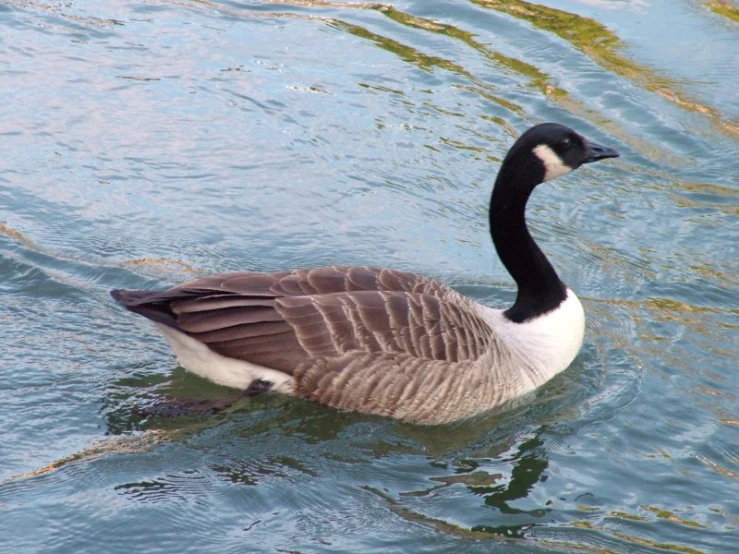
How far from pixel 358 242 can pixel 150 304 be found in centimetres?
282

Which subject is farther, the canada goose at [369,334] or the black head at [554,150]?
the black head at [554,150]

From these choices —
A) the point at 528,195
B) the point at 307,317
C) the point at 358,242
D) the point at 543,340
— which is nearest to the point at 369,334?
the point at 307,317

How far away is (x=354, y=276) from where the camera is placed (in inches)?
285

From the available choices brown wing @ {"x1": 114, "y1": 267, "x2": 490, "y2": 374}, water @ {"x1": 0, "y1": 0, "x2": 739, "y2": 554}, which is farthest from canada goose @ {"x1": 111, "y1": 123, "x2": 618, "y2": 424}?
water @ {"x1": 0, "y1": 0, "x2": 739, "y2": 554}

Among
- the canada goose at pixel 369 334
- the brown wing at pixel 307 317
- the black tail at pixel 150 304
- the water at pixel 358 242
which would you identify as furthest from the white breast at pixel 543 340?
the black tail at pixel 150 304

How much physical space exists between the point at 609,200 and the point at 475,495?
456 cm

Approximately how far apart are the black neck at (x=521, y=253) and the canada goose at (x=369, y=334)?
0.04 feet

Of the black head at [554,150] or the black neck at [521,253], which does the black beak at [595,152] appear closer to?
the black head at [554,150]

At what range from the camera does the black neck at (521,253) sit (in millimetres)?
7445

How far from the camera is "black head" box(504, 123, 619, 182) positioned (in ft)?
24.1

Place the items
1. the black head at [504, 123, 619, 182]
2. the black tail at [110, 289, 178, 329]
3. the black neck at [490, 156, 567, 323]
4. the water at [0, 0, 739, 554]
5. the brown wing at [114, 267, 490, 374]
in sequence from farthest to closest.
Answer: the black neck at [490, 156, 567, 323]
the black head at [504, 123, 619, 182]
the brown wing at [114, 267, 490, 374]
the black tail at [110, 289, 178, 329]
the water at [0, 0, 739, 554]

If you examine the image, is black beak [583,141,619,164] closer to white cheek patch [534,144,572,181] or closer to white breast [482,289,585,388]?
white cheek patch [534,144,572,181]

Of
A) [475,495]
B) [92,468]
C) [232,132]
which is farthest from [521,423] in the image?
[232,132]

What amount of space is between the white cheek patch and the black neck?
0.18 feet
